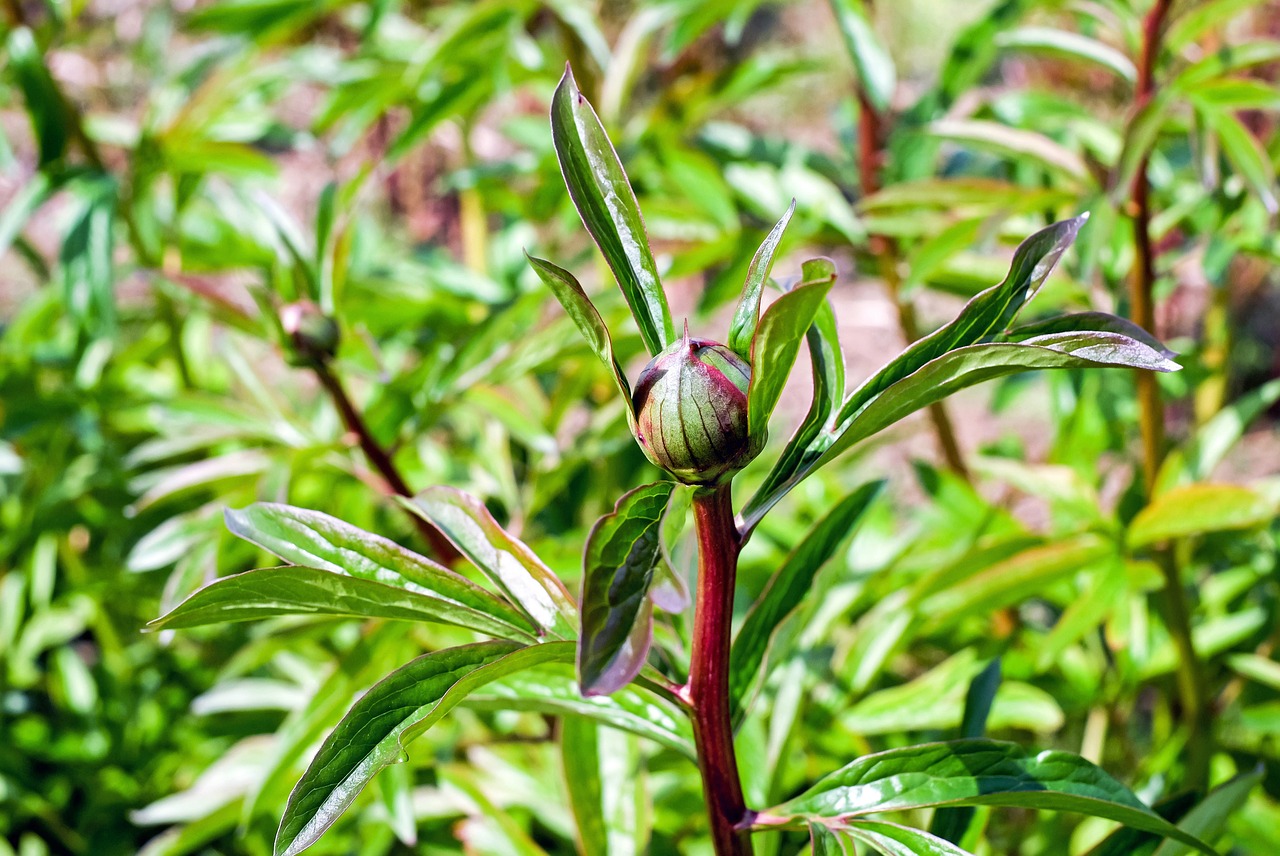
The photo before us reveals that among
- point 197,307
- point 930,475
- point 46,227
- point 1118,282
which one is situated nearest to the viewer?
point 197,307

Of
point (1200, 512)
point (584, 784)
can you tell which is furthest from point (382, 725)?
point (1200, 512)

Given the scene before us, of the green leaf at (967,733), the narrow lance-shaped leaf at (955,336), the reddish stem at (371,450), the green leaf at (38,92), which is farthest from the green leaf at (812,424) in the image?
the green leaf at (38,92)

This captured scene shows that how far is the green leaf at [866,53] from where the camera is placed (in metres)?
0.98

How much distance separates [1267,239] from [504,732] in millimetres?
847

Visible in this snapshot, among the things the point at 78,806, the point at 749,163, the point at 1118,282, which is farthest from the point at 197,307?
the point at 78,806

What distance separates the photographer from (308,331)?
2.54 feet

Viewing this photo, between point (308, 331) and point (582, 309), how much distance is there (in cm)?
44

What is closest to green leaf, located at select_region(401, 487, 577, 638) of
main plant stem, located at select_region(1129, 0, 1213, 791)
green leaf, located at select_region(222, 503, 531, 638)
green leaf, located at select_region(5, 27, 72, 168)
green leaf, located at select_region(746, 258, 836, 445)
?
green leaf, located at select_region(222, 503, 531, 638)

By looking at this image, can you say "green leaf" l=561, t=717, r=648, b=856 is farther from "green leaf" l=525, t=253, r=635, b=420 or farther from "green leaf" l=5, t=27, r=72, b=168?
"green leaf" l=5, t=27, r=72, b=168

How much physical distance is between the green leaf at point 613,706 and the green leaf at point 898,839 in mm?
95

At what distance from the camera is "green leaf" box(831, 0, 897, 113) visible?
0.98 m

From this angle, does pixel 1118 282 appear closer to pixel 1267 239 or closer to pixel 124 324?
pixel 1267 239

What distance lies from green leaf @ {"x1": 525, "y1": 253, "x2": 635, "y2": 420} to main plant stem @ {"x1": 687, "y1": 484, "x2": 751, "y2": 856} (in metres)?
0.05

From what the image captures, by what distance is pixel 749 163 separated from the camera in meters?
Answer: 1.24
